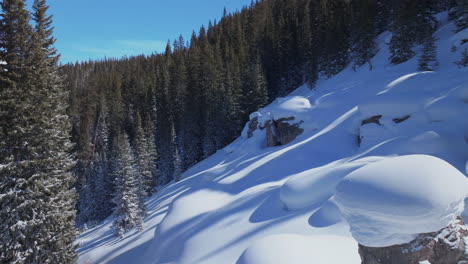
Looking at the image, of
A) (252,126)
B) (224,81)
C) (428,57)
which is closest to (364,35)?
(428,57)

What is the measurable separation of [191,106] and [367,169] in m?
45.4

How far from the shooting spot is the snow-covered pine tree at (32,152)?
9383 millimetres

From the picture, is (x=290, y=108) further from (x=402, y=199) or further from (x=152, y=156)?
(x=152, y=156)

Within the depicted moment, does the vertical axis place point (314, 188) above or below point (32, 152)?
below

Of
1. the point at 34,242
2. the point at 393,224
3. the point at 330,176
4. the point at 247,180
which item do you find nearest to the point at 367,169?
the point at 393,224

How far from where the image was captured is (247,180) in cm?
1561

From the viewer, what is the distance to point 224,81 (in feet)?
150

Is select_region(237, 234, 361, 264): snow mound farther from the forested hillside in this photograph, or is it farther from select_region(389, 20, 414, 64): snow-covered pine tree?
select_region(389, 20, 414, 64): snow-covered pine tree

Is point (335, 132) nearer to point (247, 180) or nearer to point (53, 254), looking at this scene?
point (247, 180)

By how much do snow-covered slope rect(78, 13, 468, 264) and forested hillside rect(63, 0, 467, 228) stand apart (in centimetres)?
1068

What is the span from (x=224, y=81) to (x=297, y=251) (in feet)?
137

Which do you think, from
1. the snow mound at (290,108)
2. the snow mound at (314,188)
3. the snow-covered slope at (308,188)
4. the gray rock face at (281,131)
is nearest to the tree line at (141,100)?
the snow-covered slope at (308,188)

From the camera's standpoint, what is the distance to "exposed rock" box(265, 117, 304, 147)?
2152cm

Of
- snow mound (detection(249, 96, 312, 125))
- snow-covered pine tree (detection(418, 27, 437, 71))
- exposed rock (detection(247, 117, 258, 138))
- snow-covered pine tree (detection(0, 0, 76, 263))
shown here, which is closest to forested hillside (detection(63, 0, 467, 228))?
snow-covered pine tree (detection(418, 27, 437, 71))
